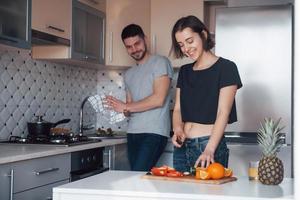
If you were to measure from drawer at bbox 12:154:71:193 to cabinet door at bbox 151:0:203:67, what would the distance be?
1.56 m

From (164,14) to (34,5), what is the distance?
145cm

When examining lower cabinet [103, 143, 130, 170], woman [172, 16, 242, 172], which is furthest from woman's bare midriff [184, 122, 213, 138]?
lower cabinet [103, 143, 130, 170]

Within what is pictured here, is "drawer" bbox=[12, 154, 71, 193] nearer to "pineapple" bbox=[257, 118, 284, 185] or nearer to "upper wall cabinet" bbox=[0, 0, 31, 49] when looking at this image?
"upper wall cabinet" bbox=[0, 0, 31, 49]

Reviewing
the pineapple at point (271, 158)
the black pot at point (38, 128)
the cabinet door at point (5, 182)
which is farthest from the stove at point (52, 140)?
the pineapple at point (271, 158)

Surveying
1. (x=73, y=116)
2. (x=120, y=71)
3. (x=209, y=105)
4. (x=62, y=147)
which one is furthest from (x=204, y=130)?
(x=120, y=71)

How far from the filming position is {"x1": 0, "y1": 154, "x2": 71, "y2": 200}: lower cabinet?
222 cm

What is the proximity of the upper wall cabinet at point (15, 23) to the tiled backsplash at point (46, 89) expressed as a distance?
10cm

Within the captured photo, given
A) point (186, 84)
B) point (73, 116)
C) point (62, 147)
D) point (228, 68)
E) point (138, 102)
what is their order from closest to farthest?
point (228, 68), point (186, 84), point (62, 147), point (138, 102), point (73, 116)

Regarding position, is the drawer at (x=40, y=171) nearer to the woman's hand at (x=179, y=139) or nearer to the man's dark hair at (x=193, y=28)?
the woman's hand at (x=179, y=139)

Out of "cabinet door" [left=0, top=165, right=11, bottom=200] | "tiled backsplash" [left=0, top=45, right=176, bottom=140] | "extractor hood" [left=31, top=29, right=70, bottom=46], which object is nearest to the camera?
"cabinet door" [left=0, top=165, right=11, bottom=200]

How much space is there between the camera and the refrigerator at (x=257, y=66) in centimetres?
338

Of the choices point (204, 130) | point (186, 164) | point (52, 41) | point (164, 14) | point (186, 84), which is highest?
point (164, 14)

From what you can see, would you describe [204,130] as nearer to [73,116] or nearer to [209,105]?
[209,105]

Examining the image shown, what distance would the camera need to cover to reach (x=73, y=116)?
403 cm
